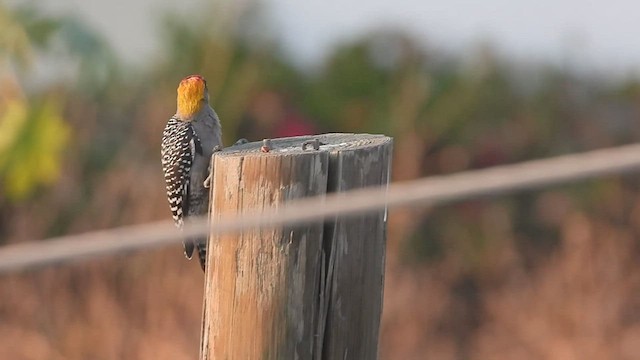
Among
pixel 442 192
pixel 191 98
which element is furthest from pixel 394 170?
pixel 442 192

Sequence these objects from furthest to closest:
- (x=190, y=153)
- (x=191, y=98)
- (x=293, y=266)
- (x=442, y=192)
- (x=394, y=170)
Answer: (x=394, y=170), (x=191, y=98), (x=190, y=153), (x=293, y=266), (x=442, y=192)

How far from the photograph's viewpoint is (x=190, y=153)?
13.7 feet

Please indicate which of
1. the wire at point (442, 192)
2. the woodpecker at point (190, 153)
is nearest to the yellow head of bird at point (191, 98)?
the woodpecker at point (190, 153)

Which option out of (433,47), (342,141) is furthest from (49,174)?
(342,141)

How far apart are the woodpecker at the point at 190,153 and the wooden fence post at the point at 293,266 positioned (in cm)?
174

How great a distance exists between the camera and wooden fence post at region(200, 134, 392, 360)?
226 cm

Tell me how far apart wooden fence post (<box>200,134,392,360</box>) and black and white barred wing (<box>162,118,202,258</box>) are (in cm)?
179

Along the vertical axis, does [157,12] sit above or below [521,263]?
above

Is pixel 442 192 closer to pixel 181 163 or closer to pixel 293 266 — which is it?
pixel 293 266

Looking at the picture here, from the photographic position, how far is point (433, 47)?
8.42 meters

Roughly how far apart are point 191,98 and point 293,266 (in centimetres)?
Result: 215

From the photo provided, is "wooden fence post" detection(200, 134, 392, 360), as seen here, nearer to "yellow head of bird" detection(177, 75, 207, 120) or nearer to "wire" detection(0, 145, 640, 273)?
"wire" detection(0, 145, 640, 273)

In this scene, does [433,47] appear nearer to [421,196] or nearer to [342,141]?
[342,141]

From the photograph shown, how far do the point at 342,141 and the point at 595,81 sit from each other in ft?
20.2
